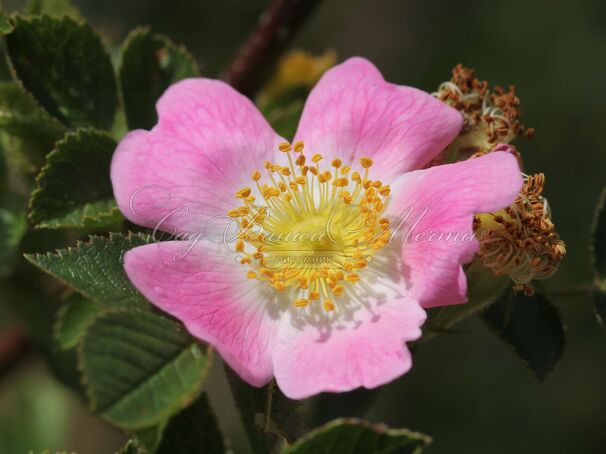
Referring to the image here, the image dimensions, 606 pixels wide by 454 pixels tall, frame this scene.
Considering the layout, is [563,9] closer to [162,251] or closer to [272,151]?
[272,151]

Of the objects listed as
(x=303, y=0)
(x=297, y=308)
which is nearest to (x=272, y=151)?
(x=297, y=308)

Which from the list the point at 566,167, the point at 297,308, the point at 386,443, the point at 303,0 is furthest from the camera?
the point at 566,167

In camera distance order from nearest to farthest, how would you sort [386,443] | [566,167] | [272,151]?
[386,443] < [272,151] < [566,167]

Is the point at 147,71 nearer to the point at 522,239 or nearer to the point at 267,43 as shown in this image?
the point at 267,43

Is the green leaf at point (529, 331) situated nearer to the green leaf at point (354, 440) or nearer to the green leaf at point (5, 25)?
the green leaf at point (354, 440)

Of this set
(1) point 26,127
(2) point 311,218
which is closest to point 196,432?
(2) point 311,218

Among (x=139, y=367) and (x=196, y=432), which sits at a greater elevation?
(x=139, y=367)
